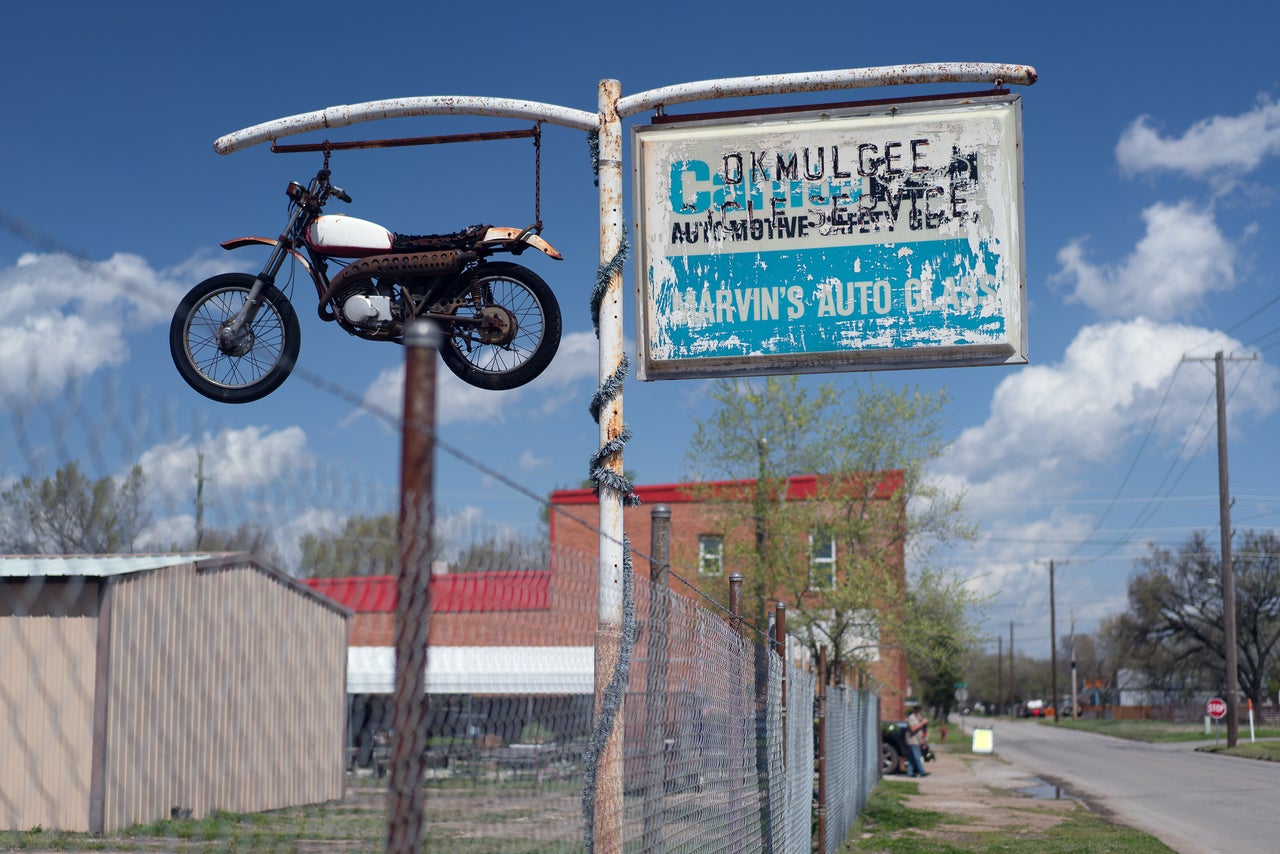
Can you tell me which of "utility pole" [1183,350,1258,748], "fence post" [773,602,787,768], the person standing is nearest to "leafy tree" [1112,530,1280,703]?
"utility pole" [1183,350,1258,748]

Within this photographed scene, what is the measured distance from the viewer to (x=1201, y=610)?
71.7 metres

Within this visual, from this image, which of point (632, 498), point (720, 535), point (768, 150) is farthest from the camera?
point (720, 535)

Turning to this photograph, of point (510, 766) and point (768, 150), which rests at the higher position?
point (768, 150)

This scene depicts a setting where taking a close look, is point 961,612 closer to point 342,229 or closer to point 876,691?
point 876,691

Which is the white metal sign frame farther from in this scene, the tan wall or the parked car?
the parked car

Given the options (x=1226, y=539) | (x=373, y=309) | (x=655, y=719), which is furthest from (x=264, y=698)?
(x=1226, y=539)

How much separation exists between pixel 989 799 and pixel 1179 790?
4124 mm

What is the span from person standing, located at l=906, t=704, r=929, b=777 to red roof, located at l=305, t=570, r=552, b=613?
91.8 feet

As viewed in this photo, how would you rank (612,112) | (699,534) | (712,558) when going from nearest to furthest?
(612,112)
(712,558)
(699,534)

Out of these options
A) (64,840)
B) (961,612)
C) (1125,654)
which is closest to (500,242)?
(64,840)

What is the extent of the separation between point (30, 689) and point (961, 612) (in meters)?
26.1

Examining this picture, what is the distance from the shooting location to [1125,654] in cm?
7931

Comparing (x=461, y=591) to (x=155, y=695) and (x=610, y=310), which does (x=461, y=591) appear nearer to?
(x=155, y=695)

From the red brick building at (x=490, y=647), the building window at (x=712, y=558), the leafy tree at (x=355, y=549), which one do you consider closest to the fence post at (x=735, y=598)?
the red brick building at (x=490, y=647)
